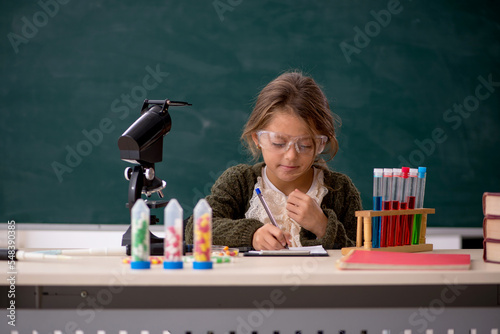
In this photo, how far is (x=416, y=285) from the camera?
3.71ft

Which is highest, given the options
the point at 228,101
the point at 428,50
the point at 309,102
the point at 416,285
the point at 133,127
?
the point at 428,50

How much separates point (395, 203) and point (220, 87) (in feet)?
5.67

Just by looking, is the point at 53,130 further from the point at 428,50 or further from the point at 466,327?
the point at 466,327

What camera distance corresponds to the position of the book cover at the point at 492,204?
49.6 inches

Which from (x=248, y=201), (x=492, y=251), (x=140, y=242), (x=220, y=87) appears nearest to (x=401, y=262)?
(x=492, y=251)

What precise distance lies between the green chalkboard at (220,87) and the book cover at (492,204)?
68.9 inches

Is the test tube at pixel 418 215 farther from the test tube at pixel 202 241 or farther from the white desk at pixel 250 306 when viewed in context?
the test tube at pixel 202 241

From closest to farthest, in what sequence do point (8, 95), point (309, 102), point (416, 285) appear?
point (416, 285), point (309, 102), point (8, 95)

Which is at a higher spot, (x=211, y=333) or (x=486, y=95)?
(x=486, y=95)

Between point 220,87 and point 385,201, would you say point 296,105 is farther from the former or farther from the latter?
point 220,87

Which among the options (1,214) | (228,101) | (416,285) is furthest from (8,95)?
(416,285)

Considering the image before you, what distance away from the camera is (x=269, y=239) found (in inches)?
60.4

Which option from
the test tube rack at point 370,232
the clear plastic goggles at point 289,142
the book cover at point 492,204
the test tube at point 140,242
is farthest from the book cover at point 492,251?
the test tube at point 140,242

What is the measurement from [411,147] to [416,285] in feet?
6.67
